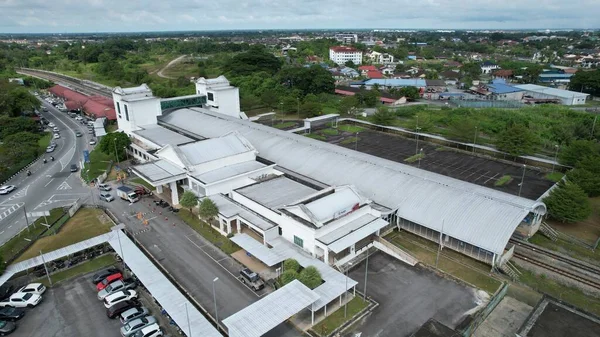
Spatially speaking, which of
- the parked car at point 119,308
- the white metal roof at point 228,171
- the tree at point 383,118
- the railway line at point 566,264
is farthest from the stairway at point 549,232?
the tree at point 383,118

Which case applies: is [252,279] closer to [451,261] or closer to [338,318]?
[338,318]

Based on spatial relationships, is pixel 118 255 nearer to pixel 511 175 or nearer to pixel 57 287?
pixel 57 287

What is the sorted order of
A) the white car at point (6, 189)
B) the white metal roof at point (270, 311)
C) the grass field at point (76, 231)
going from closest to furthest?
the white metal roof at point (270, 311)
the grass field at point (76, 231)
the white car at point (6, 189)

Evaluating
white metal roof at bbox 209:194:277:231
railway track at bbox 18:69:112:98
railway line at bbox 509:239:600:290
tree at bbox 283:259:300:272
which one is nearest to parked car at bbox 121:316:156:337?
tree at bbox 283:259:300:272

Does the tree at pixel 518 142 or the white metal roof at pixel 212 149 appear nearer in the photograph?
the white metal roof at pixel 212 149

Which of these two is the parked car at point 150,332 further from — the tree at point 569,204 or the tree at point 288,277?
the tree at point 569,204

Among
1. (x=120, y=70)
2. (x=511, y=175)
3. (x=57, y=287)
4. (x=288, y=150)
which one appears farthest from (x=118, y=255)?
(x=120, y=70)

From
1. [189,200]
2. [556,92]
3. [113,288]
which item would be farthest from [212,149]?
[556,92]
